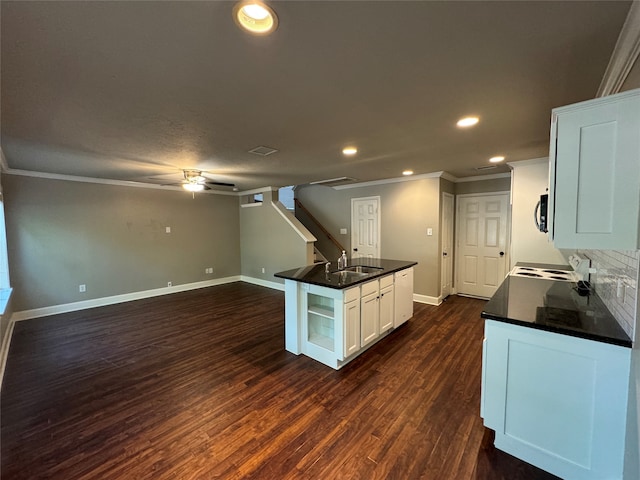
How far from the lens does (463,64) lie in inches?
58.7

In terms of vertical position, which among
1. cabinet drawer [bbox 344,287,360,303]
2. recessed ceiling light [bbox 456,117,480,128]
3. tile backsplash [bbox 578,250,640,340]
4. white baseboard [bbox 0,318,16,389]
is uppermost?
recessed ceiling light [bbox 456,117,480,128]

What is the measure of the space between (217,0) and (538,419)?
269cm

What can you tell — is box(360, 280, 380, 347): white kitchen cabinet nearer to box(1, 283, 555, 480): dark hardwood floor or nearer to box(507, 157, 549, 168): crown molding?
box(1, 283, 555, 480): dark hardwood floor

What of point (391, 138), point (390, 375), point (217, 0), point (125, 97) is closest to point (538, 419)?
point (390, 375)

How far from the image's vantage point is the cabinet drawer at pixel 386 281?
3.30 metres

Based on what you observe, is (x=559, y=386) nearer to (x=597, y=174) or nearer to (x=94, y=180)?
(x=597, y=174)

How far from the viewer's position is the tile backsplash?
1.33 meters

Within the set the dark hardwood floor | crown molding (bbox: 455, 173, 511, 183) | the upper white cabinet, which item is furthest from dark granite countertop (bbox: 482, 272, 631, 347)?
crown molding (bbox: 455, 173, 511, 183)

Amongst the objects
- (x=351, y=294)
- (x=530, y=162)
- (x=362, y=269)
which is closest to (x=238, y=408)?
(x=351, y=294)

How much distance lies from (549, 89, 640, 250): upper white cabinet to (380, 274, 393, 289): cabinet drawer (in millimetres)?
2013

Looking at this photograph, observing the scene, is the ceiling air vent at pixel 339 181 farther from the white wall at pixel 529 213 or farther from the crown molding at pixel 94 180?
the white wall at pixel 529 213

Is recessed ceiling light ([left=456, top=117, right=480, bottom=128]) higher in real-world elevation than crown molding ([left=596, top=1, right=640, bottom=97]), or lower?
higher

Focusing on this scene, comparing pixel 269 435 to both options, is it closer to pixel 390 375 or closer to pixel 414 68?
pixel 390 375

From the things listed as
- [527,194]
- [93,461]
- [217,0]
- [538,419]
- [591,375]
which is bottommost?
[93,461]
